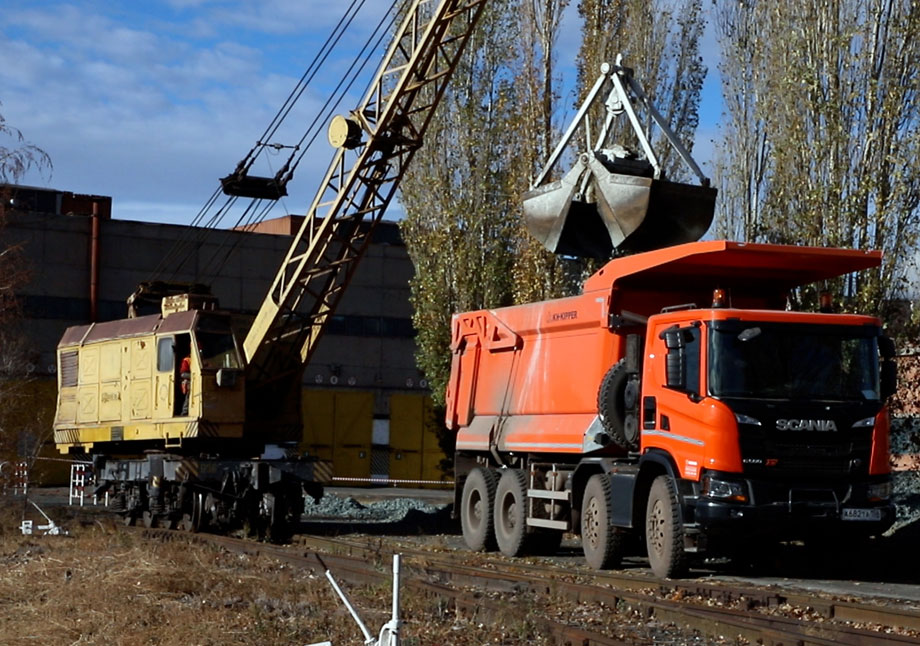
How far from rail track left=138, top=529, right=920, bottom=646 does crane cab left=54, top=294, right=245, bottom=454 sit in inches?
222

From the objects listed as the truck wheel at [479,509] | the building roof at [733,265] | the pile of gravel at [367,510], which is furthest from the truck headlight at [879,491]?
the pile of gravel at [367,510]

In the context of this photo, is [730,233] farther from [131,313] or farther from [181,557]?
[181,557]

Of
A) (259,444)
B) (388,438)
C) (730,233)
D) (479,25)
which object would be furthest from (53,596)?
(388,438)

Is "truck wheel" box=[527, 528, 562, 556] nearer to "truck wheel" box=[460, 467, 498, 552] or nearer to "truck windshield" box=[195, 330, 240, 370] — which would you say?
"truck wheel" box=[460, 467, 498, 552]

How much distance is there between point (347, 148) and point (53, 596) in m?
13.1

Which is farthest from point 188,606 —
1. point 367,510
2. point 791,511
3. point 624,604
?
point 367,510

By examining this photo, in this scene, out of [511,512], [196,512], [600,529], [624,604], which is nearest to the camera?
[624,604]

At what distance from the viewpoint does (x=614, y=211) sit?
19422mm

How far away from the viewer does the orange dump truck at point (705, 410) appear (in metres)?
14.3

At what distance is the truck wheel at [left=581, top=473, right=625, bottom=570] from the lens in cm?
1623

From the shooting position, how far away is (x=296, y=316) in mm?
24328

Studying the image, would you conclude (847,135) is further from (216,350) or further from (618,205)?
(216,350)

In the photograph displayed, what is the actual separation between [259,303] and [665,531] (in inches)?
1138

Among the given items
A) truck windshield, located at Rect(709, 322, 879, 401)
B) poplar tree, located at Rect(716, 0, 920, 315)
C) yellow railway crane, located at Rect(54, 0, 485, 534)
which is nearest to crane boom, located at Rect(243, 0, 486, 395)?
yellow railway crane, located at Rect(54, 0, 485, 534)
